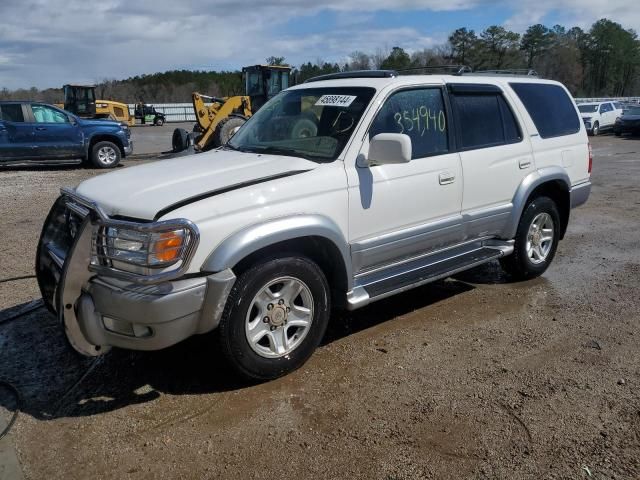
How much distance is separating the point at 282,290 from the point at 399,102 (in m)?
1.77

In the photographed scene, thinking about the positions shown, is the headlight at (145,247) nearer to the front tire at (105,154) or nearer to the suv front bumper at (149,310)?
the suv front bumper at (149,310)

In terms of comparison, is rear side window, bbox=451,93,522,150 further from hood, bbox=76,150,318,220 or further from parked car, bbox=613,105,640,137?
parked car, bbox=613,105,640,137

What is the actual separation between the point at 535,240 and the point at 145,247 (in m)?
4.02

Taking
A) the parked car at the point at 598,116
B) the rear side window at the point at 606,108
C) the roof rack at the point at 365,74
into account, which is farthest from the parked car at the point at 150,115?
the roof rack at the point at 365,74

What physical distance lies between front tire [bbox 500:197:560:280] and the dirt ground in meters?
0.39

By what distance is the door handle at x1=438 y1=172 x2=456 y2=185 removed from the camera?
174 inches

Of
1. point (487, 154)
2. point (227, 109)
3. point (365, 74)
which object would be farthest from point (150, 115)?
point (487, 154)

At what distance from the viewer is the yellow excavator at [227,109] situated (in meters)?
15.8

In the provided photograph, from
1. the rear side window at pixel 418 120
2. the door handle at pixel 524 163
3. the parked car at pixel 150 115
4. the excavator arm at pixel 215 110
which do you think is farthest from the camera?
the parked car at pixel 150 115

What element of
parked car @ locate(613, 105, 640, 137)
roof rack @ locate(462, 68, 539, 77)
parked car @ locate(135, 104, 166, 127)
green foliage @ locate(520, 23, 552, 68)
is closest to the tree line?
green foliage @ locate(520, 23, 552, 68)

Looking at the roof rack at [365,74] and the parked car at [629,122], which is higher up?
the roof rack at [365,74]

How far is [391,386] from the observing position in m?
3.61

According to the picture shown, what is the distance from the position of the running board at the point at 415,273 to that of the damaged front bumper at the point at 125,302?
43.4 inches

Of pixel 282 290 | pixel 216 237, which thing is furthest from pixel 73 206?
pixel 282 290
